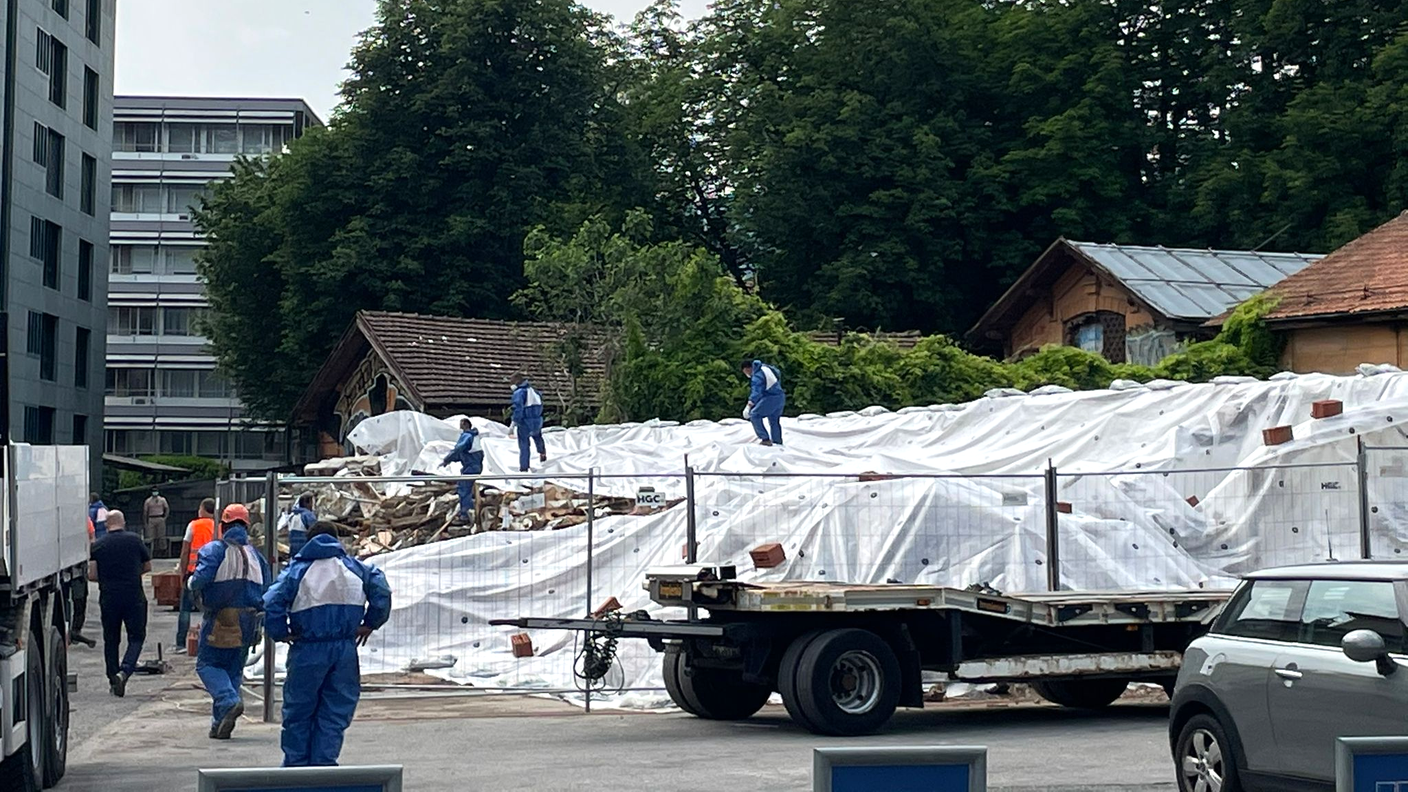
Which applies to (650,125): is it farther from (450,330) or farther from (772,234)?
(450,330)

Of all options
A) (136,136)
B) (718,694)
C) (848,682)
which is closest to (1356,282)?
(718,694)

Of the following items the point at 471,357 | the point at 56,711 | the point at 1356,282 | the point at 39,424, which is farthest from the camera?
the point at 39,424

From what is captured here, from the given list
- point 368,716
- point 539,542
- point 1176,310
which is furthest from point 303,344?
point 368,716

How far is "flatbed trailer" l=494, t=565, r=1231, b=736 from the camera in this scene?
1296cm

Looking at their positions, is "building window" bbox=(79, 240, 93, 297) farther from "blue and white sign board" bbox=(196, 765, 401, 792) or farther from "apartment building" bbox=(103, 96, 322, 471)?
"blue and white sign board" bbox=(196, 765, 401, 792)

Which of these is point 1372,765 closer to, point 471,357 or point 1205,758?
point 1205,758

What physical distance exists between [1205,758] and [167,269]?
301 ft

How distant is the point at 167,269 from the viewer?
312ft

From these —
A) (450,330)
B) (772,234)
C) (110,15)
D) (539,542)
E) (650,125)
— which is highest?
(110,15)

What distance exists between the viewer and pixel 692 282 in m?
33.1

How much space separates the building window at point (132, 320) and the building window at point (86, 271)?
119 feet

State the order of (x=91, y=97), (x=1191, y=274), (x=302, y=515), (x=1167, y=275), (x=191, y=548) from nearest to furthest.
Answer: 1. (x=302, y=515)
2. (x=191, y=548)
3. (x=1167, y=275)
4. (x=1191, y=274)
5. (x=91, y=97)

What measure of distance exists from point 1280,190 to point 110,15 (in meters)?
38.2

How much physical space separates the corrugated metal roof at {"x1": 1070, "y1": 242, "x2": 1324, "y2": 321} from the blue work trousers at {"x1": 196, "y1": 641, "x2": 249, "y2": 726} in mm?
27305
